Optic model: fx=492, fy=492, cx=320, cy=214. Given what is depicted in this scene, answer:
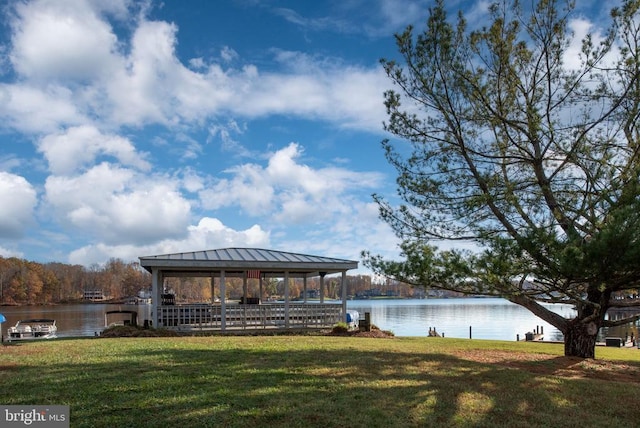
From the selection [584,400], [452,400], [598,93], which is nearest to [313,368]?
[452,400]

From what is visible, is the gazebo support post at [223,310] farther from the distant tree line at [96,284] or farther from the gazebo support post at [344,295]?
the distant tree line at [96,284]

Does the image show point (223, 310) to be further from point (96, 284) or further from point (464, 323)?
point (96, 284)

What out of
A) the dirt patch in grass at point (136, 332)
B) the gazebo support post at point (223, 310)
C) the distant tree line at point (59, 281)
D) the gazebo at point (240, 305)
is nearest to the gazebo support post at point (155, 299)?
the gazebo at point (240, 305)

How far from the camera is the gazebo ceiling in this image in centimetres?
1552

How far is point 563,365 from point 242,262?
383 inches

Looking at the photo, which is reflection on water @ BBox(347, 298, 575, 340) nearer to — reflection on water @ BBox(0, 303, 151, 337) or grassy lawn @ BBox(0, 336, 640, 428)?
reflection on water @ BBox(0, 303, 151, 337)

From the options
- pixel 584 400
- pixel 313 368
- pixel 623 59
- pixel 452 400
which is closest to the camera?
pixel 452 400

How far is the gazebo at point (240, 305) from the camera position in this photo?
52.0 ft

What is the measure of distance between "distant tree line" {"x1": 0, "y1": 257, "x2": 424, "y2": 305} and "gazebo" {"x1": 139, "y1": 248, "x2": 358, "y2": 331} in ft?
150

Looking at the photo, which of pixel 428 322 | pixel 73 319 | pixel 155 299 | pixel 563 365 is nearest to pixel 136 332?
pixel 155 299

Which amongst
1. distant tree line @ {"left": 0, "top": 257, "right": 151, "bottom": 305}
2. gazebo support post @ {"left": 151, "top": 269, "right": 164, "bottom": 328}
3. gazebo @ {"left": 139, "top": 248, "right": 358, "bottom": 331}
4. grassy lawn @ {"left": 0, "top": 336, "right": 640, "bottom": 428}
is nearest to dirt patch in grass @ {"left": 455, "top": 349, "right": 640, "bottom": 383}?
grassy lawn @ {"left": 0, "top": 336, "right": 640, "bottom": 428}

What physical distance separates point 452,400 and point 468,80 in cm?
677

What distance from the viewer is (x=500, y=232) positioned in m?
11.1

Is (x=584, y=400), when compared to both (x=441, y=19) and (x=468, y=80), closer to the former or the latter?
(x=468, y=80)
